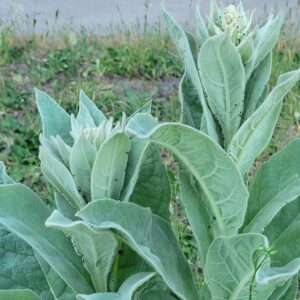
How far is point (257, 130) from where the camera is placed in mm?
1442

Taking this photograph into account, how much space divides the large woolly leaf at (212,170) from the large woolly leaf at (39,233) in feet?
0.94

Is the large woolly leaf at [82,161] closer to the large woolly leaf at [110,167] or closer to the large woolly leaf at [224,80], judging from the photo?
the large woolly leaf at [110,167]

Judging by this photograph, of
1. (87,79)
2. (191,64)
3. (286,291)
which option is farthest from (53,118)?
(87,79)

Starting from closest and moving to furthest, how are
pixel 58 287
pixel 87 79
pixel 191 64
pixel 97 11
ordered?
1. pixel 191 64
2. pixel 58 287
3. pixel 87 79
4. pixel 97 11

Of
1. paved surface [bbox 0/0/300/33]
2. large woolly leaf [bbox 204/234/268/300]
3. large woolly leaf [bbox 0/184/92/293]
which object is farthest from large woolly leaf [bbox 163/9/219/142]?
paved surface [bbox 0/0/300/33]

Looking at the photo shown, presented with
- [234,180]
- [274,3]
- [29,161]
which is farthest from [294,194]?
[274,3]

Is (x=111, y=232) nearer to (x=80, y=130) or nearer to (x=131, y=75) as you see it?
(x=80, y=130)

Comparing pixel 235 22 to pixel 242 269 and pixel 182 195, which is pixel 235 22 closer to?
pixel 182 195

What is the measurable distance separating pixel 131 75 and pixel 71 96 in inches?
20.1

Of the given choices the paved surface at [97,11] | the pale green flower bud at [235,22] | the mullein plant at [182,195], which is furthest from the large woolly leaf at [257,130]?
the paved surface at [97,11]

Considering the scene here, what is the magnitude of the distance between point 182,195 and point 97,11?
4.48 meters

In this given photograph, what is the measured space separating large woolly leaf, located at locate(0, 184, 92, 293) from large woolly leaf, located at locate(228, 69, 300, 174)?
0.37 meters

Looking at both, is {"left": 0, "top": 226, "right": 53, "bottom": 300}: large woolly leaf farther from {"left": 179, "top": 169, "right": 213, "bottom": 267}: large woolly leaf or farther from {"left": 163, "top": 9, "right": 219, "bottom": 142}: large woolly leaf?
{"left": 163, "top": 9, "right": 219, "bottom": 142}: large woolly leaf

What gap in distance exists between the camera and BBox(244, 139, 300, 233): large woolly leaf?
5.02ft
